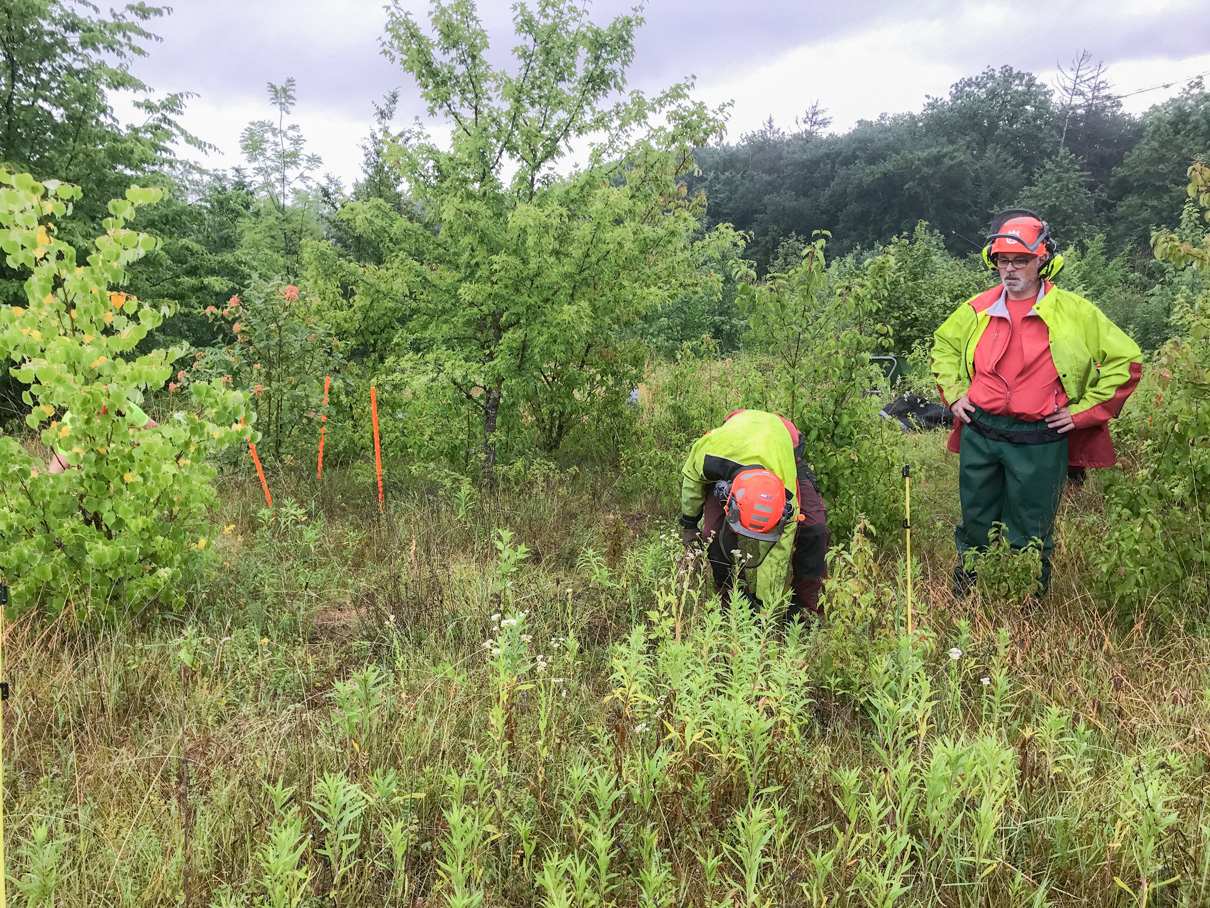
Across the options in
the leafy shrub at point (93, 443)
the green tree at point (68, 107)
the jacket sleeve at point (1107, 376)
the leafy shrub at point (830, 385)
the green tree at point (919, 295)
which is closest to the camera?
the leafy shrub at point (93, 443)

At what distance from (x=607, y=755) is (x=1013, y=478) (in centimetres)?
261

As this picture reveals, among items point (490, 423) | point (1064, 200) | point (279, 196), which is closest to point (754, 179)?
point (1064, 200)

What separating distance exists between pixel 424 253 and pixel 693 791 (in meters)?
4.82

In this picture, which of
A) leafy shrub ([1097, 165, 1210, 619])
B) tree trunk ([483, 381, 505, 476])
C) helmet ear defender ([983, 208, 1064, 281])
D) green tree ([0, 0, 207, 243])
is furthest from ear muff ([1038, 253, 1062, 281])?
green tree ([0, 0, 207, 243])

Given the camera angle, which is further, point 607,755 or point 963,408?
point 963,408

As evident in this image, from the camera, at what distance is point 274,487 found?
587 cm

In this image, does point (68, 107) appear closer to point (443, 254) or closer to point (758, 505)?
point (443, 254)

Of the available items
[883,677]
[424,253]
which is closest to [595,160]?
[424,253]

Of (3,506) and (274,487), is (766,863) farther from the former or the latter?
→ (274,487)

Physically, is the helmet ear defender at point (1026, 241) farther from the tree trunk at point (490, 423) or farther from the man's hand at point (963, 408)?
the tree trunk at point (490, 423)

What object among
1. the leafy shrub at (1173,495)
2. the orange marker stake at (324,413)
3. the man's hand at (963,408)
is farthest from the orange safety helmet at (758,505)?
the orange marker stake at (324,413)

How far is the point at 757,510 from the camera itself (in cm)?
325

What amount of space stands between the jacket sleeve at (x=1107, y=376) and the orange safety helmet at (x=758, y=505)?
1.53 metres

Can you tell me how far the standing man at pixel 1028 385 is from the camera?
349 cm
